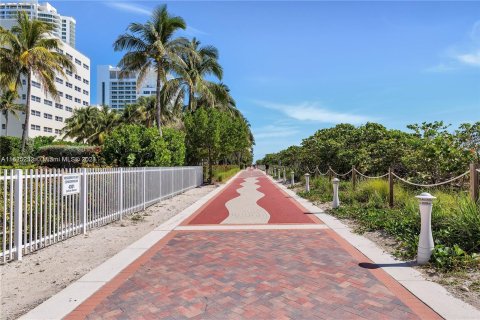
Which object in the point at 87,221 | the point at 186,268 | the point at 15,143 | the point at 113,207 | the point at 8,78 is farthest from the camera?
the point at 15,143

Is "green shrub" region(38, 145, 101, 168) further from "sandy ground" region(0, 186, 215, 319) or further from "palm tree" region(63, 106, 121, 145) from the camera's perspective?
"sandy ground" region(0, 186, 215, 319)

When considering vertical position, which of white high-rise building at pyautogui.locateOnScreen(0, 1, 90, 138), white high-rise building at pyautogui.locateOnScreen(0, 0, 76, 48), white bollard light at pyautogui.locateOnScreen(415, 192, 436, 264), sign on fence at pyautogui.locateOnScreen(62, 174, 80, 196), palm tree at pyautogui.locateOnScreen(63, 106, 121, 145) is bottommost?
white bollard light at pyautogui.locateOnScreen(415, 192, 436, 264)

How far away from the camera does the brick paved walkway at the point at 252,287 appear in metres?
3.98

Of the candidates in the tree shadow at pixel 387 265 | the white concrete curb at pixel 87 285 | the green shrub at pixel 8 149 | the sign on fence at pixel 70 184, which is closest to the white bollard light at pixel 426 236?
the tree shadow at pixel 387 265

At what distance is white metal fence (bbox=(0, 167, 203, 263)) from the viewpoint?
6.14 meters

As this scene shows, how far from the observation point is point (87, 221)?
28.8ft

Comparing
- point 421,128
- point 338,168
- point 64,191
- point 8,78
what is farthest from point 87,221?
point 8,78

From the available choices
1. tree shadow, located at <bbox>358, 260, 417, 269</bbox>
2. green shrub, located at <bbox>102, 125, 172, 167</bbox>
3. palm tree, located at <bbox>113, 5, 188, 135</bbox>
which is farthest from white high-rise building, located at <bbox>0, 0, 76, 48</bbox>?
tree shadow, located at <bbox>358, 260, 417, 269</bbox>

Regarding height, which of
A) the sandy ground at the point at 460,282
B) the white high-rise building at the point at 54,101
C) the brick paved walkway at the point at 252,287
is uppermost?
the white high-rise building at the point at 54,101

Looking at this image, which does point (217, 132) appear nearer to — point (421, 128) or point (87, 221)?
point (421, 128)

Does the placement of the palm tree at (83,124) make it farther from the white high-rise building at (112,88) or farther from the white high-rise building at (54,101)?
the white high-rise building at (112,88)

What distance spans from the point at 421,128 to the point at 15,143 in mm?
44194

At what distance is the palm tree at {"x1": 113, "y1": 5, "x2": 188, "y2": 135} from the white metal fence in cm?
1245

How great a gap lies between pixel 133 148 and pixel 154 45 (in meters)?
9.66
